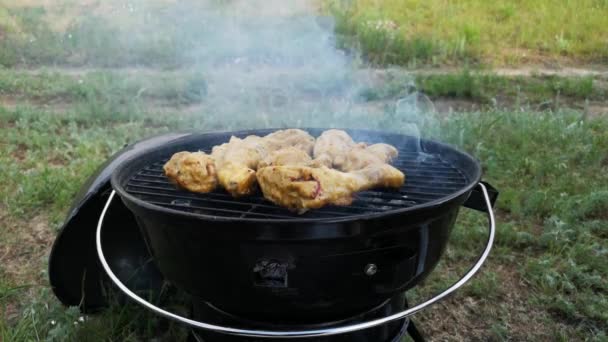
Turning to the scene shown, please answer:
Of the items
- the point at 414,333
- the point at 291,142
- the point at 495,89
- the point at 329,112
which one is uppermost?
the point at 291,142

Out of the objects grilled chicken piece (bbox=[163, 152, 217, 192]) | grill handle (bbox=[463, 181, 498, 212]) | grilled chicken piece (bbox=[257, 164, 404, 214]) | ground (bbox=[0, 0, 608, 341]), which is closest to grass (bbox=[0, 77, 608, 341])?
ground (bbox=[0, 0, 608, 341])

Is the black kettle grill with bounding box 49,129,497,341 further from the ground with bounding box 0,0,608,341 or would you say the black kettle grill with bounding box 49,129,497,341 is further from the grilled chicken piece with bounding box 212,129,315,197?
the ground with bounding box 0,0,608,341

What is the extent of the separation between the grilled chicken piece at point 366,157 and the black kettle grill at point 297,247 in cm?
10

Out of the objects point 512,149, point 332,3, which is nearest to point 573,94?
point 512,149

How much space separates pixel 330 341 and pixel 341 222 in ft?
2.01

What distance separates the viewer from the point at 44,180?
153 inches

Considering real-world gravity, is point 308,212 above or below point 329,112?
above

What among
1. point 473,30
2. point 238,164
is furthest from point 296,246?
point 473,30

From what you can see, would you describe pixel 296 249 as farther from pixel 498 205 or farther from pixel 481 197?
pixel 498 205

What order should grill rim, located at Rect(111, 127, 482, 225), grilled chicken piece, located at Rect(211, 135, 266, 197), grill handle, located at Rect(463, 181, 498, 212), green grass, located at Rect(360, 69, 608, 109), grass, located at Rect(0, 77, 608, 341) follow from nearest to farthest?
1. grill rim, located at Rect(111, 127, 482, 225)
2. grilled chicken piece, located at Rect(211, 135, 266, 197)
3. grill handle, located at Rect(463, 181, 498, 212)
4. grass, located at Rect(0, 77, 608, 341)
5. green grass, located at Rect(360, 69, 608, 109)

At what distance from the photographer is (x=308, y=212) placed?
5.50ft

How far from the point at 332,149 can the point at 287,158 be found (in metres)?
0.22

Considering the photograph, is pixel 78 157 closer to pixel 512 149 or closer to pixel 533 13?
pixel 512 149

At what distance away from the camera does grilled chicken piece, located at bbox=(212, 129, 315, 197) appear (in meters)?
1.76
